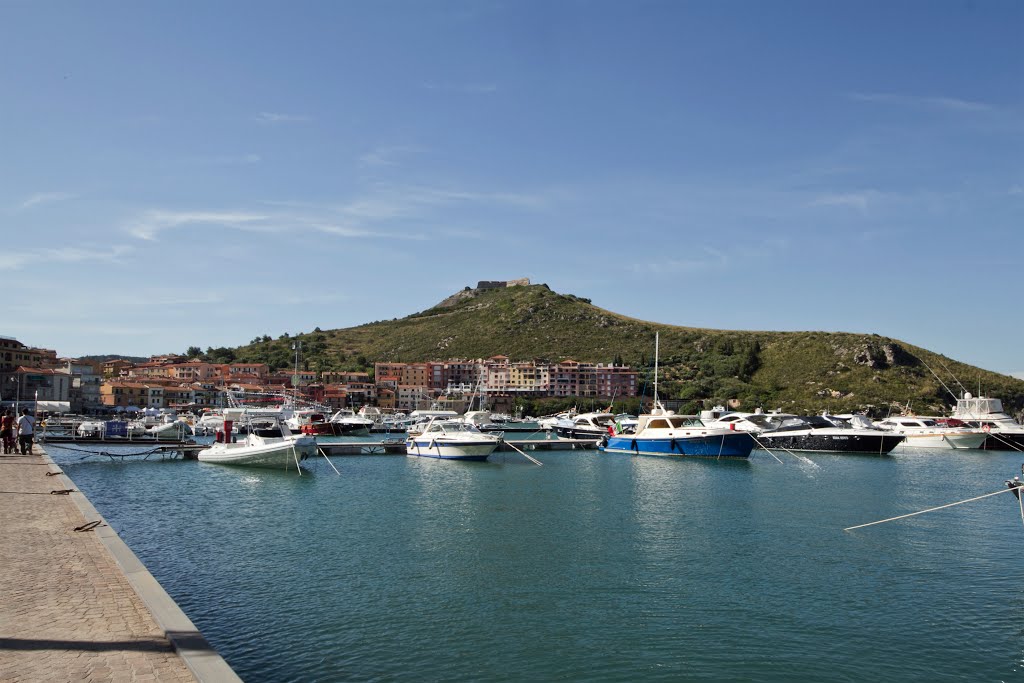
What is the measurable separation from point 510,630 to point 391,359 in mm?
177977

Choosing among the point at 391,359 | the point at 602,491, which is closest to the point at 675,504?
the point at 602,491

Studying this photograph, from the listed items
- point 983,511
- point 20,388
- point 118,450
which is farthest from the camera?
point 20,388

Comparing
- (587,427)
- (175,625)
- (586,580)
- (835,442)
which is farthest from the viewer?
(587,427)

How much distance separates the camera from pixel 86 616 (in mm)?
10586

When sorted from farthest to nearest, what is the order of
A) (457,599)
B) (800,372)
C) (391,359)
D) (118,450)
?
(391,359)
(800,372)
(118,450)
(457,599)

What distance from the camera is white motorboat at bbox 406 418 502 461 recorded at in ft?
156

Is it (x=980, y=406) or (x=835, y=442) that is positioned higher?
(x=980, y=406)

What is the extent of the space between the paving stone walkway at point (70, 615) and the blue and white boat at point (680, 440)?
38.3 meters

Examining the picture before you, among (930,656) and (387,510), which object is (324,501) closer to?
(387,510)

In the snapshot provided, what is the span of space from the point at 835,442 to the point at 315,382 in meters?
121

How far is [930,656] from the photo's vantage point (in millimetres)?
13250

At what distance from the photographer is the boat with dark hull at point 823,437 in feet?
180

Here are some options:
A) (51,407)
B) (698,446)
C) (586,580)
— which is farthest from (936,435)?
(51,407)

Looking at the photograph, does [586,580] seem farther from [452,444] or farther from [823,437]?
[823,437]
